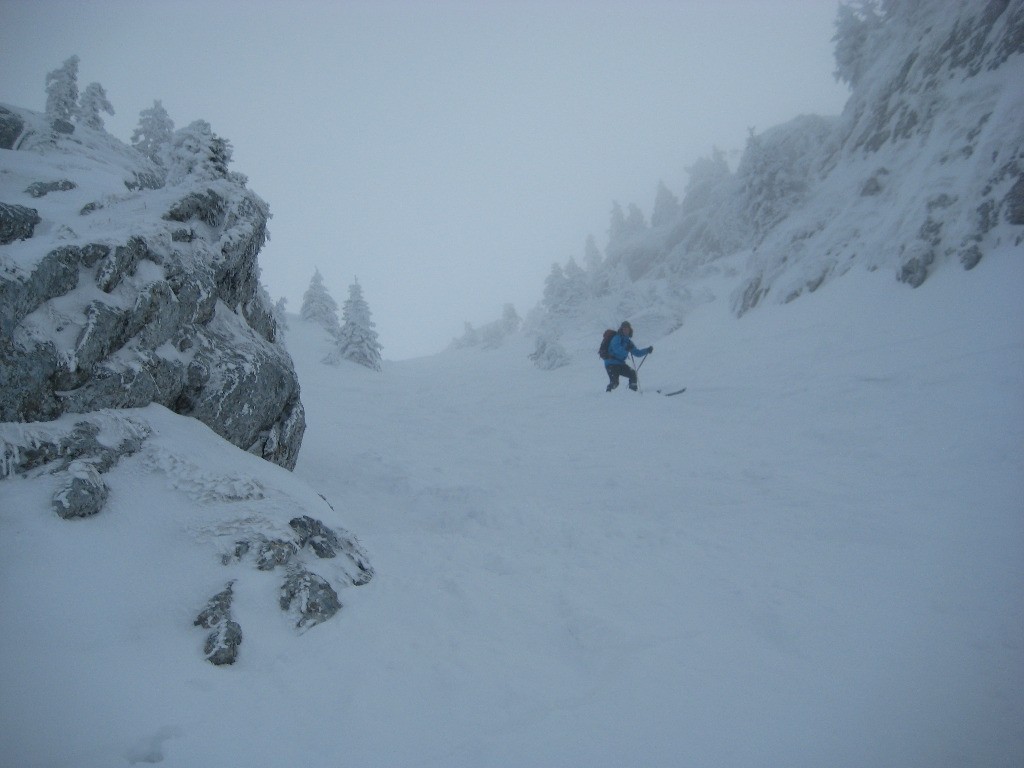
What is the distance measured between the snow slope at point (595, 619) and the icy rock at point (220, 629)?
3.9 inches

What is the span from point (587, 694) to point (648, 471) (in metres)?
5.44

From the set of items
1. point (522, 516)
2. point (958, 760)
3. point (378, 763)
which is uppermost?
point (522, 516)

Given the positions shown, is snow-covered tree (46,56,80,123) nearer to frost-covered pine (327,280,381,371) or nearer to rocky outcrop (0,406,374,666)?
frost-covered pine (327,280,381,371)

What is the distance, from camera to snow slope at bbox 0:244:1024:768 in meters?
3.23

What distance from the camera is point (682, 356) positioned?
66.7 ft

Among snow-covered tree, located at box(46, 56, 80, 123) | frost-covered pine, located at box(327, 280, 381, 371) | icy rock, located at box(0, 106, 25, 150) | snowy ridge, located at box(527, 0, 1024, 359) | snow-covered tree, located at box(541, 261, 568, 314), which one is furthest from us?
snow-covered tree, located at box(541, 261, 568, 314)

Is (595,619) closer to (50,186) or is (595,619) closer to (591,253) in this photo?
(50,186)

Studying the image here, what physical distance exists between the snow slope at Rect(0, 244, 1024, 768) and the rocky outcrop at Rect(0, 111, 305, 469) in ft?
3.29

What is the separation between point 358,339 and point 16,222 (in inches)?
1096

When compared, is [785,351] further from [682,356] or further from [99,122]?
[99,122]

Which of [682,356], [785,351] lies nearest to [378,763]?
[785,351]

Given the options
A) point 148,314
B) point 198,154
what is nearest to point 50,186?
point 198,154

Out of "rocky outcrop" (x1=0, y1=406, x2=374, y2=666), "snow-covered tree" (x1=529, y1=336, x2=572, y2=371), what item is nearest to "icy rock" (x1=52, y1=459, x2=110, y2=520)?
"rocky outcrop" (x1=0, y1=406, x2=374, y2=666)

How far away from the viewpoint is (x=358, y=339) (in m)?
33.7
